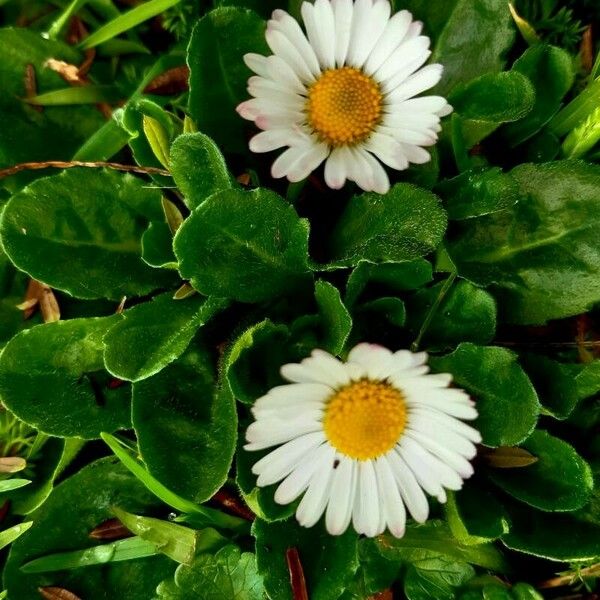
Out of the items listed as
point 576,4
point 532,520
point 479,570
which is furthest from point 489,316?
point 576,4

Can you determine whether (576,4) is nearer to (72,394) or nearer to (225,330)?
(225,330)

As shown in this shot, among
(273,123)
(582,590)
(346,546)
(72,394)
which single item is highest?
(273,123)

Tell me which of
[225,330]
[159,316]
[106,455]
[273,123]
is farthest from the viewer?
[106,455]

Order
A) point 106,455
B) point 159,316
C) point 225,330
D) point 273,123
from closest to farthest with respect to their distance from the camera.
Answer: point 273,123, point 159,316, point 225,330, point 106,455

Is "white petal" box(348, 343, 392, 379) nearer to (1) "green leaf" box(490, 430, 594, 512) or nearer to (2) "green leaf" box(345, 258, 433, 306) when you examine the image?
(2) "green leaf" box(345, 258, 433, 306)

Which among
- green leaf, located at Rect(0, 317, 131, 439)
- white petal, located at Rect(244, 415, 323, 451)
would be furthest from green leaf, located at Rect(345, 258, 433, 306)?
green leaf, located at Rect(0, 317, 131, 439)

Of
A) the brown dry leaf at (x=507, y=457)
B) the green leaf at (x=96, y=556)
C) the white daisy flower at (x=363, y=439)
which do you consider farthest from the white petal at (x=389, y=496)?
the green leaf at (x=96, y=556)

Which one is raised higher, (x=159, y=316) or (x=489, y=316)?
(x=489, y=316)
